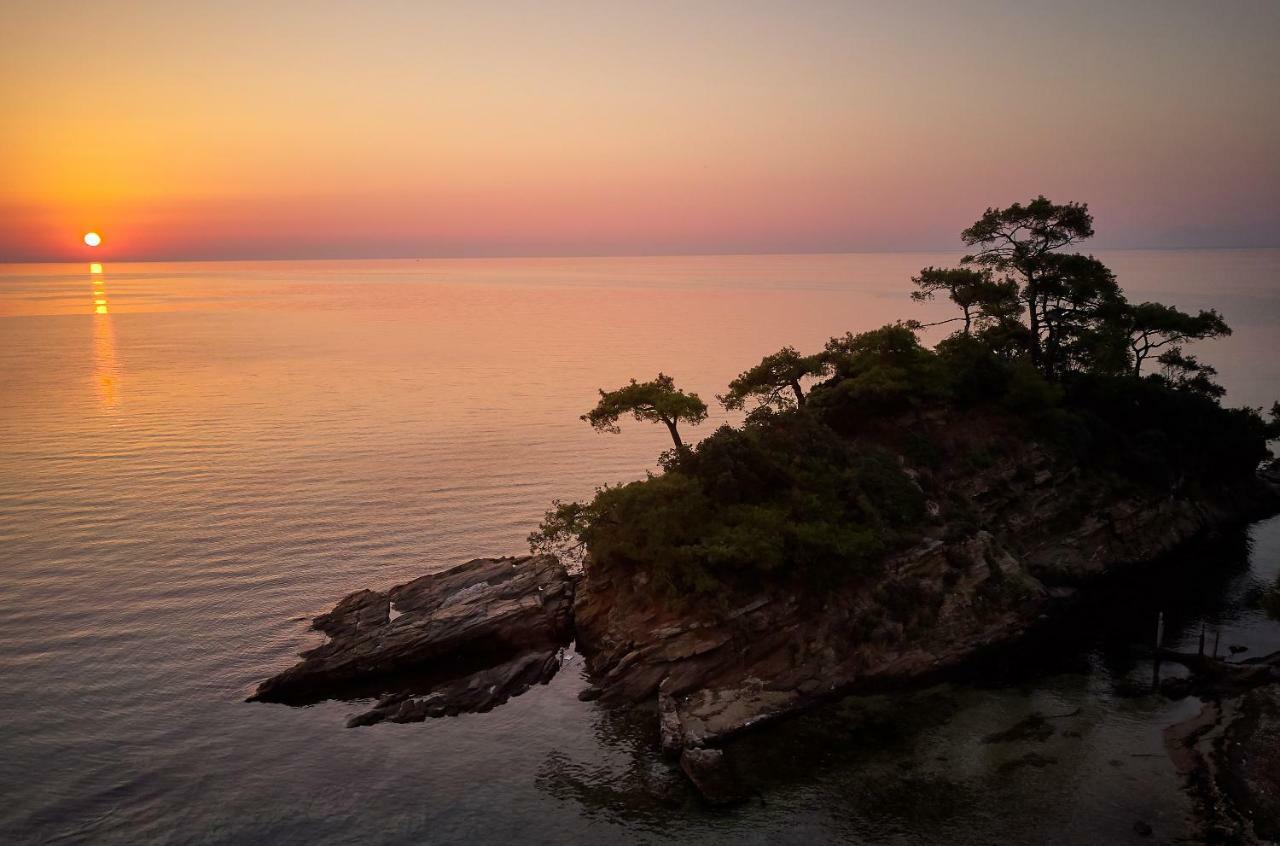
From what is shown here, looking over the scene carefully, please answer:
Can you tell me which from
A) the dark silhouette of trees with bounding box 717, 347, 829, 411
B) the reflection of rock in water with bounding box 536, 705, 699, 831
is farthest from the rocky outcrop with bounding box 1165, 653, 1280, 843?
the dark silhouette of trees with bounding box 717, 347, 829, 411

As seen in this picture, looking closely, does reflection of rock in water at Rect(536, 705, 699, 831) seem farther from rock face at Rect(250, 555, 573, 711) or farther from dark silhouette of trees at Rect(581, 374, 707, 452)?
dark silhouette of trees at Rect(581, 374, 707, 452)

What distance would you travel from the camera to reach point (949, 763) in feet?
118

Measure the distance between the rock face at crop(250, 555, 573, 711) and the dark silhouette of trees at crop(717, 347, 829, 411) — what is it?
54.5ft

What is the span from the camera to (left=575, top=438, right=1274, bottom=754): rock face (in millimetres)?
41281

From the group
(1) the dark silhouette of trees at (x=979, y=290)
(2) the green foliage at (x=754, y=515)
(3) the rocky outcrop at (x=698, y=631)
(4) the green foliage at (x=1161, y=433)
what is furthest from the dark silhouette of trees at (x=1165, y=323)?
(2) the green foliage at (x=754, y=515)

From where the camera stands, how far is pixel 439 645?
147 ft

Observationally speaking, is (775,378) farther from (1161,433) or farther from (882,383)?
(1161,433)

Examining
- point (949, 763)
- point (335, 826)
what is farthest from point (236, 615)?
point (949, 763)

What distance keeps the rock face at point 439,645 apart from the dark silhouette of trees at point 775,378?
654 inches

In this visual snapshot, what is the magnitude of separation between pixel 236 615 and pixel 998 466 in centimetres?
4713

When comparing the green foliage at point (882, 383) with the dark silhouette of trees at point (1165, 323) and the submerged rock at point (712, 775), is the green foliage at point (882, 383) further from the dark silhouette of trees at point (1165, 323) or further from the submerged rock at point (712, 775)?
the submerged rock at point (712, 775)

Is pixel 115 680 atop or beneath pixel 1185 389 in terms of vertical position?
beneath

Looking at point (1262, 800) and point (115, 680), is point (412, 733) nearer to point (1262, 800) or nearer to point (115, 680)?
point (115, 680)

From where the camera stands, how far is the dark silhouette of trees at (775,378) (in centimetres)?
5747
